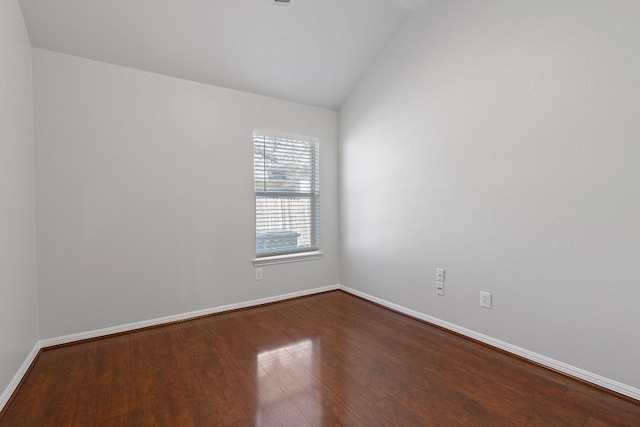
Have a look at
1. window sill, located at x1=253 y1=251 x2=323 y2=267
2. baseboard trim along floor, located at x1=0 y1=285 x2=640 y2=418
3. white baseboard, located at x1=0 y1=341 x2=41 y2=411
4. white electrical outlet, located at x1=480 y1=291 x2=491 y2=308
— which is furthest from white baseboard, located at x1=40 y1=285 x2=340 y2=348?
white electrical outlet, located at x1=480 y1=291 x2=491 y2=308

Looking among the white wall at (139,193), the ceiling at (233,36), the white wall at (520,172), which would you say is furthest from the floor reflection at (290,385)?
the ceiling at (233,36)

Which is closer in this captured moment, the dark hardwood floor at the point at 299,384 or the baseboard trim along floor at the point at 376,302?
the dark hardwood floor at the point at 299,384

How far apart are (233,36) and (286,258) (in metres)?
2.23

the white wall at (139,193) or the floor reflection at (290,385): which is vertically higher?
the white wall at (139,193)

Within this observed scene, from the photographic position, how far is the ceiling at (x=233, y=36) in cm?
223

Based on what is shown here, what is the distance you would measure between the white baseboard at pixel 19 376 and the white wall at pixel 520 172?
9.41 ft

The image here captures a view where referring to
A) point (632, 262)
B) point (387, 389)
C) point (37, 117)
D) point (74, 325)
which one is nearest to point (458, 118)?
point (632, 262)

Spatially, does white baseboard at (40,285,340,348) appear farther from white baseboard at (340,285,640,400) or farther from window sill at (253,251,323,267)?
white baseboard at (340,285,640,400)

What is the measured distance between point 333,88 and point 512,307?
274cm

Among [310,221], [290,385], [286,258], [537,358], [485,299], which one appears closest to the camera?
[290,385]

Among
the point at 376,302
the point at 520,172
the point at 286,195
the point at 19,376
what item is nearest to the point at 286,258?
the point at 286,195

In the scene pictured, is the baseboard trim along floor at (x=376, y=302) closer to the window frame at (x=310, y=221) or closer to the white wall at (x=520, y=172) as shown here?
the white wall at (x=520, y=172)

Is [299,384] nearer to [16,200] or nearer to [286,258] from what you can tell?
[286,258]

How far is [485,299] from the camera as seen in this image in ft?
7.74
